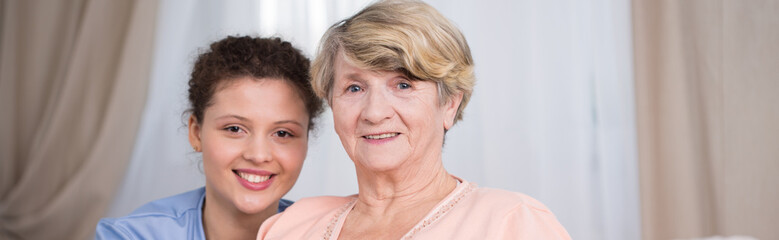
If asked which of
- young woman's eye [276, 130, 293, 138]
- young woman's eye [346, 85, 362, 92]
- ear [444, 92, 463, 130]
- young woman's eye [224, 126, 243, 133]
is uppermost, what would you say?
young woman's eye [346, 85, 362, 92]

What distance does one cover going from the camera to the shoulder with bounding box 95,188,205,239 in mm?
1991

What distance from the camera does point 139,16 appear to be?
391cm

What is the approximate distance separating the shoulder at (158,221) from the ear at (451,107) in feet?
3.18

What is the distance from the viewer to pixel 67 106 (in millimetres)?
4004

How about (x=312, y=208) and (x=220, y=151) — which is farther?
(x=220, y=151)

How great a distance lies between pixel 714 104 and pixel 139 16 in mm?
3155

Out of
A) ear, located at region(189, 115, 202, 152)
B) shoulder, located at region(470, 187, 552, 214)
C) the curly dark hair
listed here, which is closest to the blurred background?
ear, located at region(189, 115, 202, 152)

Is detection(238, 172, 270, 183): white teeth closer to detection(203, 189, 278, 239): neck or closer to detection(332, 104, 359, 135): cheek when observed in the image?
detection(203, 189, 278, 239): neck

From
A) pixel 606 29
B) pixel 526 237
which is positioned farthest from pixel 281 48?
pixel 606 29

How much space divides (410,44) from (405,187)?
1.16ft

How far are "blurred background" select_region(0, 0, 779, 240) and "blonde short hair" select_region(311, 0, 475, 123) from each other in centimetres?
107

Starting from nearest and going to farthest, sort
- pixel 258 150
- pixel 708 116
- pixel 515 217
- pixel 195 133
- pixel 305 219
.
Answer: pixel 515 217 → pixel 305 219 → pixel 258 150 → pixel 195 133 → pixel 708 116

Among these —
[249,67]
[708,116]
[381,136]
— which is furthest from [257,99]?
[708,116]

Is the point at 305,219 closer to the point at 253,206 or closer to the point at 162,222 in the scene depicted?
the point at 253,206
